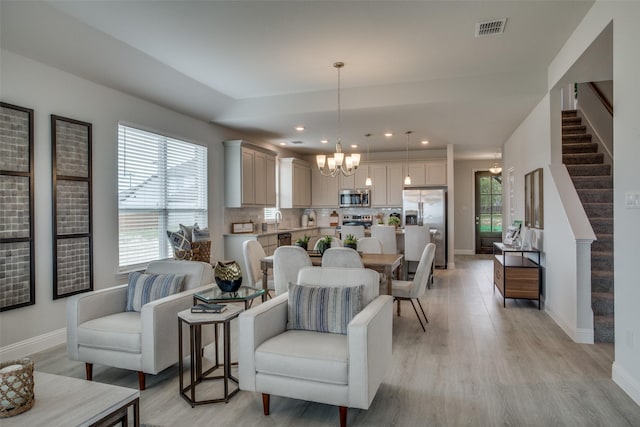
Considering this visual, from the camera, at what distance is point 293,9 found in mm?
3135

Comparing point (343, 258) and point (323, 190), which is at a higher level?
point (323, 190)

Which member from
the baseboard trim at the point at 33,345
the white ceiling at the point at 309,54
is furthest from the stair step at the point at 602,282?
the baseboard trim at the point at 33,345

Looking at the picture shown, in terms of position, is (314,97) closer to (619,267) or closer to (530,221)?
(530,221)

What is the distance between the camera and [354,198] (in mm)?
9109

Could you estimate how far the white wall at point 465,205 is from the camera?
10.7 metres

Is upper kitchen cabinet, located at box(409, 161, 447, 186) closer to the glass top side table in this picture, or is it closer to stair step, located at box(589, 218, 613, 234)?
stair step, located at box(589, 218, 613, 234)

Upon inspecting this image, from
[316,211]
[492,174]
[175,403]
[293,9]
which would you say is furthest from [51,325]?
[492,174]

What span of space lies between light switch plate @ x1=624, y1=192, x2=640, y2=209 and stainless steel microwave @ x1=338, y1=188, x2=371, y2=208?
6.44m

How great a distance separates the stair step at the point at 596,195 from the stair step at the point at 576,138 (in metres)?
1.47

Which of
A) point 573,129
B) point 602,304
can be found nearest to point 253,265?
point 602,304

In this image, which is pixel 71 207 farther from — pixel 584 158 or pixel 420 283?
pixel 584 158

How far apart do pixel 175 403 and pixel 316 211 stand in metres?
7.34

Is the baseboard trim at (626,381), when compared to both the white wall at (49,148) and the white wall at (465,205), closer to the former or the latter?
the white wall at (49,148)

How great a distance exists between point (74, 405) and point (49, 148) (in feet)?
9.05
